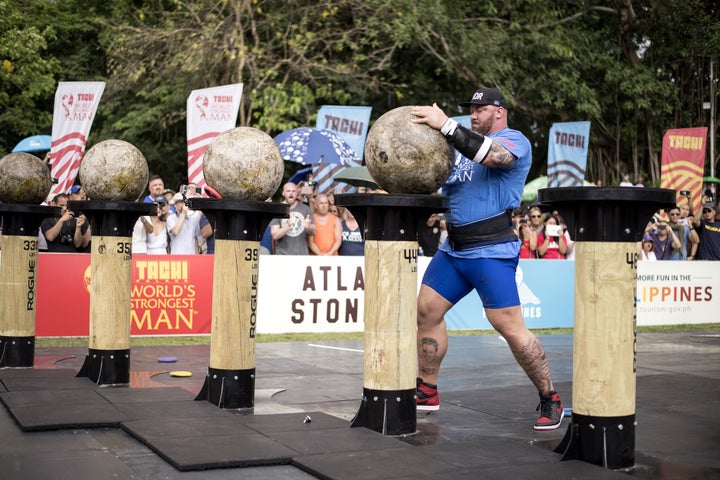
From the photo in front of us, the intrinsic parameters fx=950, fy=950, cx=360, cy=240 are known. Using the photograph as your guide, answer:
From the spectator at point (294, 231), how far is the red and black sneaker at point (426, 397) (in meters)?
7.15

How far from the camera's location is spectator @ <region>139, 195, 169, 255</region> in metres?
13.7

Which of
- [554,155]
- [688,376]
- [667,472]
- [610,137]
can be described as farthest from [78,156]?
[610,137]

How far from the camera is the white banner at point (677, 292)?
16.8m

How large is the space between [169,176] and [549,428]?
2392 centimetres

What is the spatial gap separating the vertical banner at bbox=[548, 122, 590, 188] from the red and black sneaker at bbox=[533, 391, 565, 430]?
13278 mm

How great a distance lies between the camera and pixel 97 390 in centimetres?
784

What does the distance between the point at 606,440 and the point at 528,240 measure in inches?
446

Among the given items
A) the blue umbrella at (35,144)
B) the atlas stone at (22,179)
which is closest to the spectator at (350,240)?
the atlas stone at (22,179)

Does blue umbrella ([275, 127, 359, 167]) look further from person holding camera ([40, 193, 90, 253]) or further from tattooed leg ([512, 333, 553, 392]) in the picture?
tattooed leg ([512, 333, 553, 392])

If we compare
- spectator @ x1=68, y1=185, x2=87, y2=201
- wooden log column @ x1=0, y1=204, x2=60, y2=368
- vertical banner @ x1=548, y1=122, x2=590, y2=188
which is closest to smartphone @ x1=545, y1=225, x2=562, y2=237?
vertical banner @ x1=548, y1=122, x2=590, y2=188

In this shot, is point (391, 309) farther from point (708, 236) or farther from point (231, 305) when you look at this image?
point (708, 236)

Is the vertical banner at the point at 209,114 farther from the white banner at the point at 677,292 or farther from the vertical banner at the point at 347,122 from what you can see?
the white banner at the point at 677,292

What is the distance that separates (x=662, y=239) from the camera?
17.7m

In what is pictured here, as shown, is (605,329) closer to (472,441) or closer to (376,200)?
(472,441)
